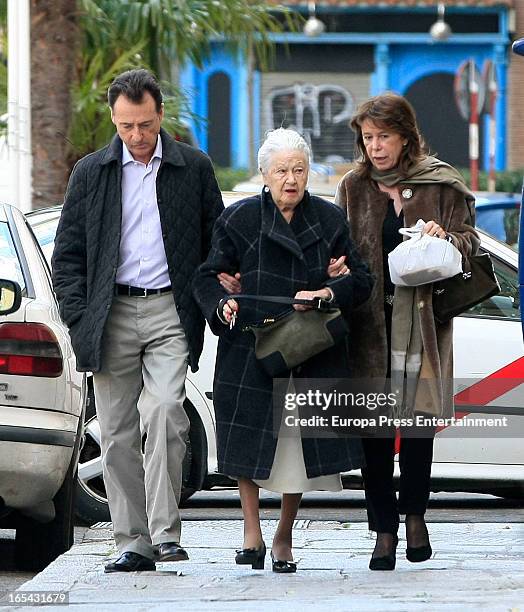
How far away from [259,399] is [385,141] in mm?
1032

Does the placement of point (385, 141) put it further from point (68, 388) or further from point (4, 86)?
point (4, 86)

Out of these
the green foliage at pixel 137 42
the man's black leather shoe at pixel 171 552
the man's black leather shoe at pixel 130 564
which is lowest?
the man's black leather shoe at pixel 130 564

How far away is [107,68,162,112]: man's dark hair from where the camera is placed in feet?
19.7

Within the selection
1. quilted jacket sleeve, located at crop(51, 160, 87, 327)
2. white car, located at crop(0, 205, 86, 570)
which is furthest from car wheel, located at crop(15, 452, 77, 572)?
quilted jacket sleeve, located at crop(51, 160, 87, 327)

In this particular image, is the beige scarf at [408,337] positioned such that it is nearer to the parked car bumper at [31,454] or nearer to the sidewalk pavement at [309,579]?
the sidewalk pavement at [309,579]

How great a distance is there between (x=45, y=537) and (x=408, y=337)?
74.3 inches

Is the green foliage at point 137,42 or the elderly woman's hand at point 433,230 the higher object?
the green foliage at point 137,42

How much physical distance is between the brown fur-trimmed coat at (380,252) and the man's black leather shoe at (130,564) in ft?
3.36

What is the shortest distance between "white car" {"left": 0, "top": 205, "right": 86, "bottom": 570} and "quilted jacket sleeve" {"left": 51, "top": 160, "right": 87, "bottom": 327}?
22cm

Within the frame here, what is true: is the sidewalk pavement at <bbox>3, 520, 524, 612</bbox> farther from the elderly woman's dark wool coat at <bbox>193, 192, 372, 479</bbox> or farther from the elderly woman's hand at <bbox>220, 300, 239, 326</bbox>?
the elderly woman's hand at <bbox>220, 300, 239, 326</bbox>

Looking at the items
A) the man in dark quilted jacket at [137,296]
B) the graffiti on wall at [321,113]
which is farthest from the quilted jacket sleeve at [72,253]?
the graffiti on wall at [321,113]

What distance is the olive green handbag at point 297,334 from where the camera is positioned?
5715 millimetres

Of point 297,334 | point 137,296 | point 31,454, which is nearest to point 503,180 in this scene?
point 31,454

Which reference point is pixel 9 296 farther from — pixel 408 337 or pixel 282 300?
pixel 408 337
